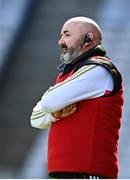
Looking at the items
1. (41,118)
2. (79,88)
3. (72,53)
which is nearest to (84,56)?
(72,53)

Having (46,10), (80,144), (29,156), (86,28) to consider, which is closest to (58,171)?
(80,144)

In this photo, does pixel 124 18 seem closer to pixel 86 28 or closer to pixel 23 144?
pixel 23 144

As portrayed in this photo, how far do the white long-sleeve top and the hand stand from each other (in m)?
0.03

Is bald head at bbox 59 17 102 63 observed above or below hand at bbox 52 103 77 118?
above

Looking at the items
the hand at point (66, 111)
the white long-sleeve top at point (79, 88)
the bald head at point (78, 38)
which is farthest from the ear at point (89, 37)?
the hand at point (66, 111)

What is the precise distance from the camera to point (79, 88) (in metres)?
2.69

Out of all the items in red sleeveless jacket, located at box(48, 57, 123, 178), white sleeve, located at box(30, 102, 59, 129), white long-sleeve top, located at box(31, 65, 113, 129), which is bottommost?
red sleeveless jacket, located at box(48, 57, 123, 178)

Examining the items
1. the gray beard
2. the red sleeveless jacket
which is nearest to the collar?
the gray beard

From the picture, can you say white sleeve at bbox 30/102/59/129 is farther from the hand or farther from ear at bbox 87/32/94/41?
ear at bbox 87/32/94/41

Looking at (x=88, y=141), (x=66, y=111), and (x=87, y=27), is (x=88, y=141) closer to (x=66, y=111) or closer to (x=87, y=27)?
(x=66, y=111)

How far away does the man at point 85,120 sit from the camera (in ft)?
8.80

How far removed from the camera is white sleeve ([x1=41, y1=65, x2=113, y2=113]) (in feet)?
8.83

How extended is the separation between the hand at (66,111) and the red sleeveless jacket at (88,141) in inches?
0.5

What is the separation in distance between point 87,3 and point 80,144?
174 inches
